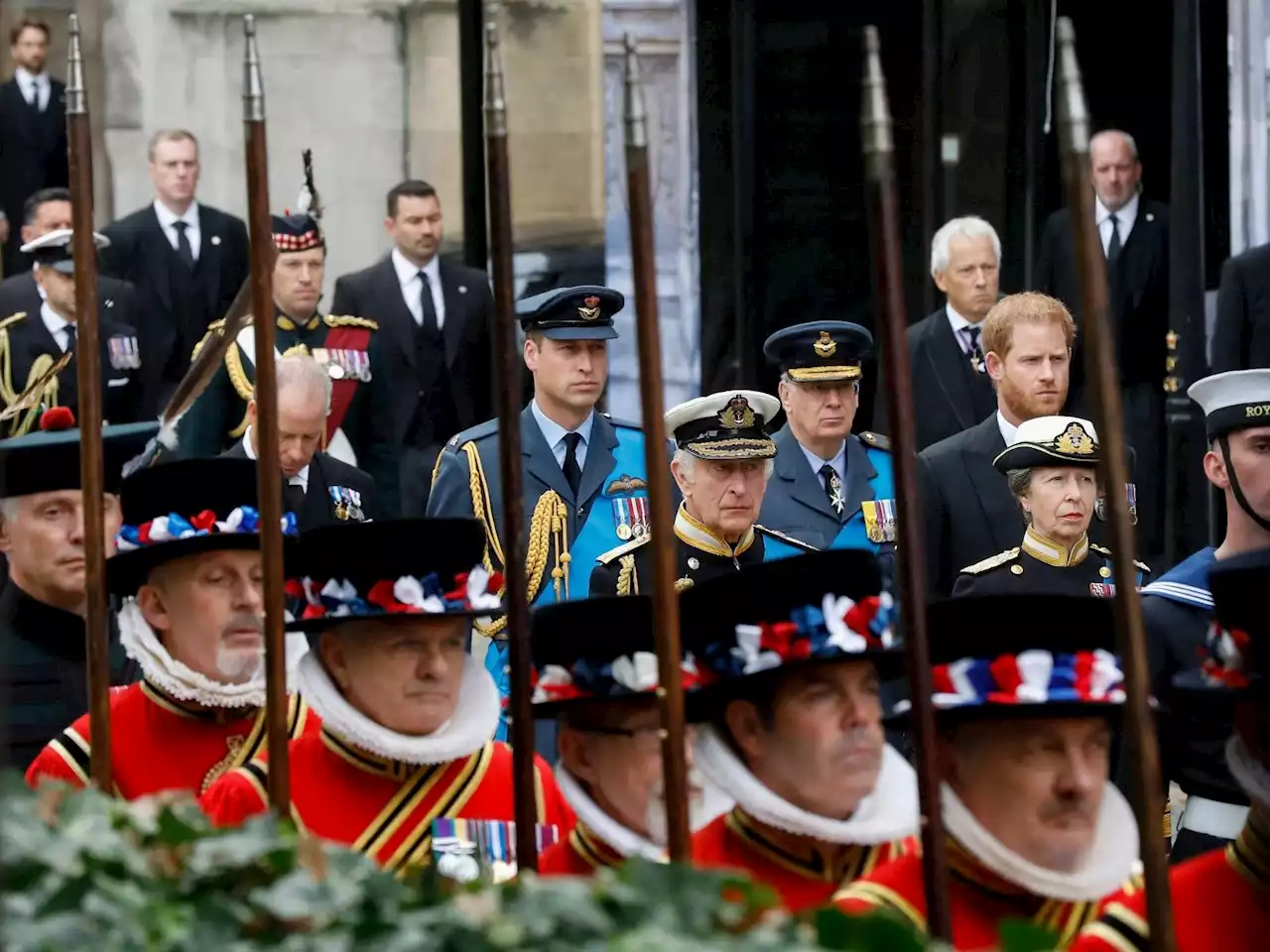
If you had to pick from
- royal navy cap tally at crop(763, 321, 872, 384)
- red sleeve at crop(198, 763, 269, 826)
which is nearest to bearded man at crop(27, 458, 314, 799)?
red sleeve at crop(198, 763, 269, 826)

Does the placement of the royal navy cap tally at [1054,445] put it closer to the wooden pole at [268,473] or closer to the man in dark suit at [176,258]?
the wooden pole at [268,473]

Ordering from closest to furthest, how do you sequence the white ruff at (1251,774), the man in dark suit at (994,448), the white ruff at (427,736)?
the white ruff at (1251,774)
the white ruff at (427,736)
the man in dark suit at (994,448)

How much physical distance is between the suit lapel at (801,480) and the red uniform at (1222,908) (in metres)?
3.90

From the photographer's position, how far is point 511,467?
474 cm

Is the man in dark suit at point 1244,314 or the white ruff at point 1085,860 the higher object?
the man in dark suit at point 1244,314

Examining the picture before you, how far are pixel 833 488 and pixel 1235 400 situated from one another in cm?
162

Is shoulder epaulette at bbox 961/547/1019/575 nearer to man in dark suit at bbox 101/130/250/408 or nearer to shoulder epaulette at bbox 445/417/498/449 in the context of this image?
shoulder epaulette at bbox 445/417/498/449

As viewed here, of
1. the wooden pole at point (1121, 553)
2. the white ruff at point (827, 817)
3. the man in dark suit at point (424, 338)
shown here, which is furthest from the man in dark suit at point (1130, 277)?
the wooden pole at point (1121, 553)

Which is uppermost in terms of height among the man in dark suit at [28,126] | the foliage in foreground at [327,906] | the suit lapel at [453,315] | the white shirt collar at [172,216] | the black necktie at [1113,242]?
the man in dark suit at [28,126]

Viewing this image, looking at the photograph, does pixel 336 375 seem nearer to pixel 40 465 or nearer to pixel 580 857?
pixel 40 465

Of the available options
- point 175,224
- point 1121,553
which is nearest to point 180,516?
point 1121,553

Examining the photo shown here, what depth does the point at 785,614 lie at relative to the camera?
15.9 ft

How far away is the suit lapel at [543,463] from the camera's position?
811cm

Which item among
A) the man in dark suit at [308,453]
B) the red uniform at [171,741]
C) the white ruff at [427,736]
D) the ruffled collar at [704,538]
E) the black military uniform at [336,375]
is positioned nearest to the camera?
the white ruff at [427,736]
